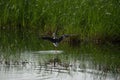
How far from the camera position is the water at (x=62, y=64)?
1156 cm

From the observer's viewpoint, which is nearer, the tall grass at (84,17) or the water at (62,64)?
the water at (62,64)

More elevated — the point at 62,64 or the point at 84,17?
the point at 84,17

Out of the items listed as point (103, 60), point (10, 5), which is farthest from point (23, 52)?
point (10, 5)

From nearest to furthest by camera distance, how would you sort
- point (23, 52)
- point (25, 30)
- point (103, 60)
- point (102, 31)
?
point (103, 60) → point (23, 52) → point (102, 31) → point (25, 30)

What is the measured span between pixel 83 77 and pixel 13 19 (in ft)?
33.2

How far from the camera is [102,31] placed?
16.9 metres

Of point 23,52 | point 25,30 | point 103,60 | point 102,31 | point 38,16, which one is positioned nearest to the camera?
point 103,60

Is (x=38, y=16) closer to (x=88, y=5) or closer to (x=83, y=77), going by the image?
(x=88, y=5)

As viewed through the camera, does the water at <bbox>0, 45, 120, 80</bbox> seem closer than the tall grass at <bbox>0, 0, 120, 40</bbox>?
Yes

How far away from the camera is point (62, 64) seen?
42.7ft

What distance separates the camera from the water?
1156 cm

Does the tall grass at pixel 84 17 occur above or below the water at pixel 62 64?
above

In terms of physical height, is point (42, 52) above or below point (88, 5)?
below

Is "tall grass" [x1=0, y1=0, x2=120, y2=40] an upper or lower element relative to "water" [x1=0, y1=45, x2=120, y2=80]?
upper
